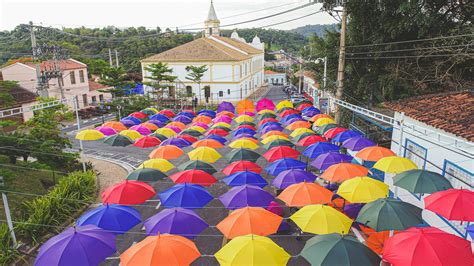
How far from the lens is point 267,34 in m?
155

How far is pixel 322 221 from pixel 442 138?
5.98 metres

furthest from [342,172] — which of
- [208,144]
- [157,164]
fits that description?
[157,164]

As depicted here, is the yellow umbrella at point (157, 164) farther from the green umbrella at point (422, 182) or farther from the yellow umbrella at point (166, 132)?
the green umbrella at point (422, 182)

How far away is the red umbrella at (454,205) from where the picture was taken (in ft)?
27.6

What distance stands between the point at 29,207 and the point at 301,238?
9.60m

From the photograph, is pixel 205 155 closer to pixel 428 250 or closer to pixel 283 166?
pixel 283 166

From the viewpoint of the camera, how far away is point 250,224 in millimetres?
8266

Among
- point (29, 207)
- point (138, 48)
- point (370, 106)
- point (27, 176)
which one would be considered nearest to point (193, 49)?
point (138, 48)

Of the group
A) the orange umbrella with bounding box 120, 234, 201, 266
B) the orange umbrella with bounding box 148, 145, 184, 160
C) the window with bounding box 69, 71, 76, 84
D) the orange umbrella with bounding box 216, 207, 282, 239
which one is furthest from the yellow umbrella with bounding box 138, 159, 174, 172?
the window with bounding box 69, 71, 76, 84

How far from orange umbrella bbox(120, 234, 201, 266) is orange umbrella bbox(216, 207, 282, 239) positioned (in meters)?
1.38

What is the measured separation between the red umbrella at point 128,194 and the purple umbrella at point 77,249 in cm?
264

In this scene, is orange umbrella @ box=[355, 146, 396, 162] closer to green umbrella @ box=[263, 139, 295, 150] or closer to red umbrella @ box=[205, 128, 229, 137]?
green umbrella @ box=[263, 139, 295, 150]

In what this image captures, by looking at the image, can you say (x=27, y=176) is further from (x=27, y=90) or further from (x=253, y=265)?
(x=27, y=90)

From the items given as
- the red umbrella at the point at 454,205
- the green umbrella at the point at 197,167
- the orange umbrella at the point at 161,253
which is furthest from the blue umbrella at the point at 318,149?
the orange umbrella at the point at 161,253
